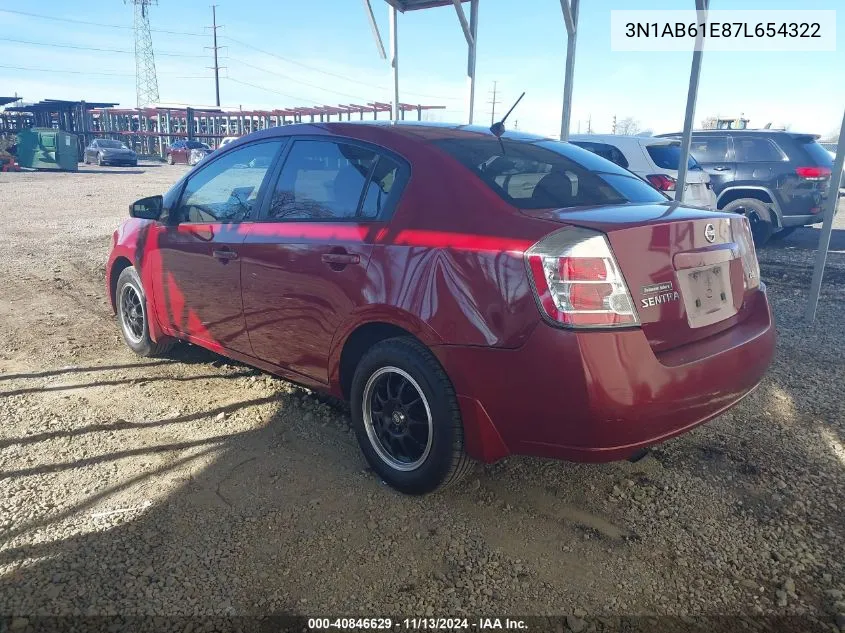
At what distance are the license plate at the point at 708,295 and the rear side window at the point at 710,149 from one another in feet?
28.6

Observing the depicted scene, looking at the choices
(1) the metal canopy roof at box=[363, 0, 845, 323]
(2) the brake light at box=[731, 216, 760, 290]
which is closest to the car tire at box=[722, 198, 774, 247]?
(1) the metal canopy roof at box=[363, 0, 845, 323]

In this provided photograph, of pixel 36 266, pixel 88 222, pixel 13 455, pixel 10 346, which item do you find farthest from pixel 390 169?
pixel 88 222

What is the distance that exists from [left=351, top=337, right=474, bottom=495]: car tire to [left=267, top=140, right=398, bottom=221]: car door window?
70cm

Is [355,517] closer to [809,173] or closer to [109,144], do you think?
[809,173]

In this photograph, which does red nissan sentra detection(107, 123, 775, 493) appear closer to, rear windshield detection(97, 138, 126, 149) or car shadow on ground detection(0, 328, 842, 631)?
car shadow on ground detection(0, 328, 842, 631)

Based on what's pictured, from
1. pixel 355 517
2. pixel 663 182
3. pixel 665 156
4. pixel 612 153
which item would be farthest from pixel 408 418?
pixel 665 156

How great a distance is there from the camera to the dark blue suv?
9.82 meters

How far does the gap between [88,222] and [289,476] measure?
10.9 meters

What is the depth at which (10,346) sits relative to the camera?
4840 mm

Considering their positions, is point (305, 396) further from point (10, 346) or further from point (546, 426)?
point (10, 346)

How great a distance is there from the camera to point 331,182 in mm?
3182

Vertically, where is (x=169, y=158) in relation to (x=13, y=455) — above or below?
above

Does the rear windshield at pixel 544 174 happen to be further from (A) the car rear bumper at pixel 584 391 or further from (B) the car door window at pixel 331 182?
(A) the car rear bumper at pixel 584 391

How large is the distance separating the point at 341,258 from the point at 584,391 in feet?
4.21
